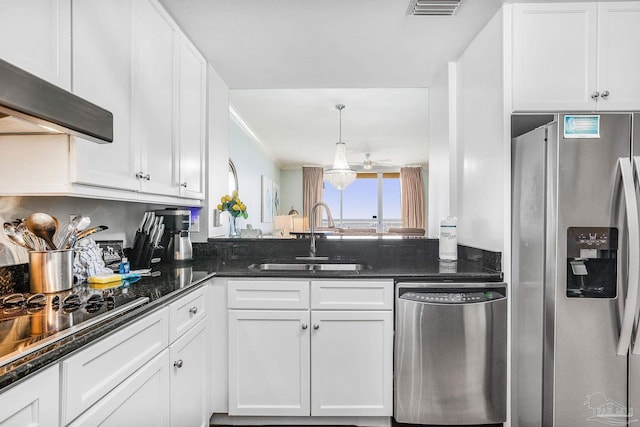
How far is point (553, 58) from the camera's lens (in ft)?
6.10

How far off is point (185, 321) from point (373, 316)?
3.07 ft

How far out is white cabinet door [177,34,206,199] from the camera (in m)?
2.12

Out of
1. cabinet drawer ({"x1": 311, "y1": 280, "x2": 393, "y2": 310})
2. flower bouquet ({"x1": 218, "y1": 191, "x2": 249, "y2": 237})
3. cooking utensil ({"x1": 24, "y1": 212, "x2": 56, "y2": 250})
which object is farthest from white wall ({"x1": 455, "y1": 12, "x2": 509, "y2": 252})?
cooking utensil ({"x1": 24, "y1": 212, "x2": 56, "y2": 250})

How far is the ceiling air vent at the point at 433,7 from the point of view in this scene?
1810 millimetres

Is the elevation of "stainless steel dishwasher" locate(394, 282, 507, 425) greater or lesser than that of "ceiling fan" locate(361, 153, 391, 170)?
lesser

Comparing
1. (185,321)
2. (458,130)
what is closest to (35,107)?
(185,321)

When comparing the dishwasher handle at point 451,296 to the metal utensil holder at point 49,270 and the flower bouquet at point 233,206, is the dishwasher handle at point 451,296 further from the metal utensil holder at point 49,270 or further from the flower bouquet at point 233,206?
the metal utensil holder at point 49,270

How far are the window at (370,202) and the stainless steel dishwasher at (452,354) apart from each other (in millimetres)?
7533

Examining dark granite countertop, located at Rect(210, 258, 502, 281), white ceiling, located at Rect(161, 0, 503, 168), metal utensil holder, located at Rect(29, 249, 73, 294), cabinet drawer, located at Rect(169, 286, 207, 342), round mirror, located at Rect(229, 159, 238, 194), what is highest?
white ceiling, located at Rect(161, 0, 503, 168)

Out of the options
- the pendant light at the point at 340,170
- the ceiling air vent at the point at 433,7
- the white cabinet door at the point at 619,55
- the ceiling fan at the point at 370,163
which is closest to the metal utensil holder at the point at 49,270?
the ceiling air vent at the point at 433,7

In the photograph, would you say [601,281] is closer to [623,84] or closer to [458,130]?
[623,84]

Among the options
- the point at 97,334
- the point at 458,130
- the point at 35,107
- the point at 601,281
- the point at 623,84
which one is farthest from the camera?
the point at 458,130

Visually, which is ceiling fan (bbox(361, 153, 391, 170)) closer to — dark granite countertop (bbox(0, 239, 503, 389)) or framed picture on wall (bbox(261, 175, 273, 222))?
framed picture on wall (bbox(261, 175, 273, 222))

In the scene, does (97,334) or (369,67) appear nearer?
(97,334)
